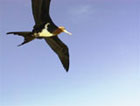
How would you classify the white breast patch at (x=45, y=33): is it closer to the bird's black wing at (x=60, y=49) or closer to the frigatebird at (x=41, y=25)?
the frigatebird at (x=41, y=25)

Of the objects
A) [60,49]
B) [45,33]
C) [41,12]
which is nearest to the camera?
[45,33]

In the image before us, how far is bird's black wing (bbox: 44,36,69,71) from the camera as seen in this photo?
13457mm

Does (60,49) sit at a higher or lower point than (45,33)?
higher

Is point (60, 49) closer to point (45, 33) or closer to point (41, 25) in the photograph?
point (41, 25)

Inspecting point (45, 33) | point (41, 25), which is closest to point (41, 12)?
point (41, 25)

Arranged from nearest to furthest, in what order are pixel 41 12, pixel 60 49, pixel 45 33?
pixel 45 33
pixel 41 12
pixel 60 49

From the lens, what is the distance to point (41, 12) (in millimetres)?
11547

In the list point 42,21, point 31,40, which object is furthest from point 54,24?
point 31,40

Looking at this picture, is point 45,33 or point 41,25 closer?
point 45,33

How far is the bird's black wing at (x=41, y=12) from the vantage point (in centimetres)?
1128

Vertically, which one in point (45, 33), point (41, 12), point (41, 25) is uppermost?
point (41, 12)

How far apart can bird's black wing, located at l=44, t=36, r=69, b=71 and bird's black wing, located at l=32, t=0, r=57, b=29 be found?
181cm

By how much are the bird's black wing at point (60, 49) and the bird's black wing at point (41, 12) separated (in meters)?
1.81

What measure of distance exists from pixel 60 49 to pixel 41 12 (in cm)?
285
